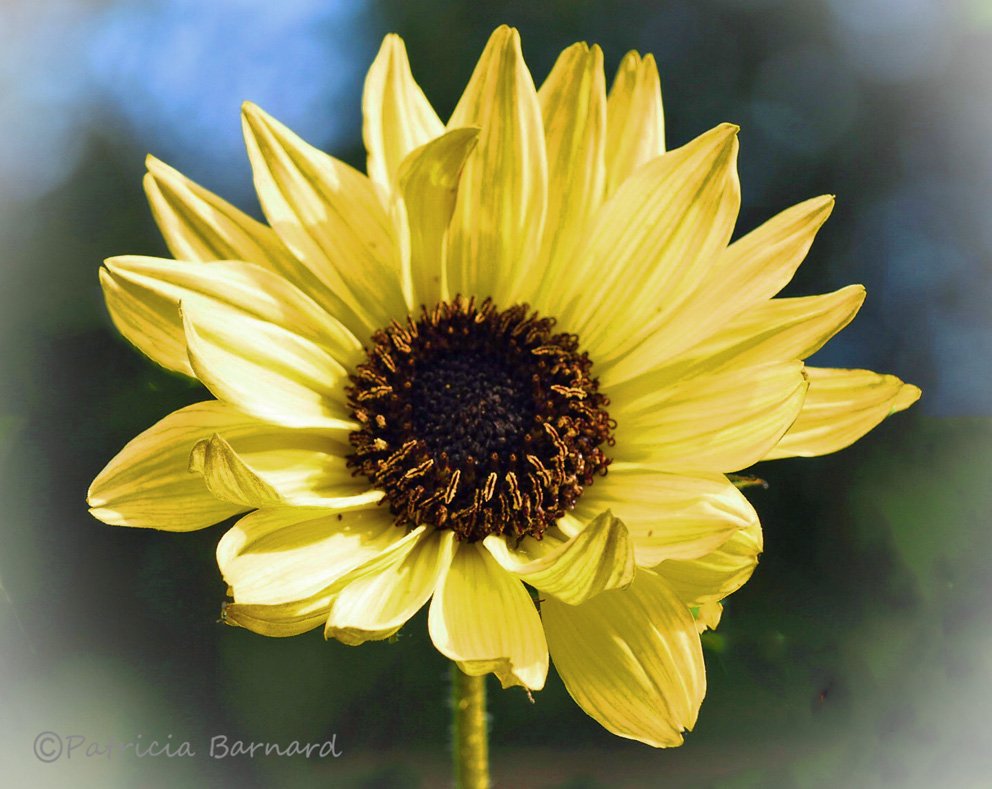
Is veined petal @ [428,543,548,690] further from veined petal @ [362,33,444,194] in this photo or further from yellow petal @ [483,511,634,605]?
veined petal @ [362,33,444,194]

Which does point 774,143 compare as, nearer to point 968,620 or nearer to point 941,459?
point 941,459

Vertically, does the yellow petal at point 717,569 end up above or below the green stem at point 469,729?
above

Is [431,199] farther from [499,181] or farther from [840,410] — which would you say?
[840,410]

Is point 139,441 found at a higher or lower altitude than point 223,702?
higher

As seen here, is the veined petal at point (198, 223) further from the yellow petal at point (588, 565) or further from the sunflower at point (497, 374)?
the yellow petal at point (588, 565)

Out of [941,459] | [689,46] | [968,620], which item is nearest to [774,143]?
[689,46]

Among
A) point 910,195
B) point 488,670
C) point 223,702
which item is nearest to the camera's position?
point 488,670

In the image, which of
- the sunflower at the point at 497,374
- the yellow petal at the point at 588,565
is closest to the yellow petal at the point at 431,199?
the sunflower at the point at 497,374

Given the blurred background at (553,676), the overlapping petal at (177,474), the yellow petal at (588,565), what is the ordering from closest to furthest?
the yellow petal at (588,565) → the overlapping petal at (177,474) → the blurred background at (553,676)
